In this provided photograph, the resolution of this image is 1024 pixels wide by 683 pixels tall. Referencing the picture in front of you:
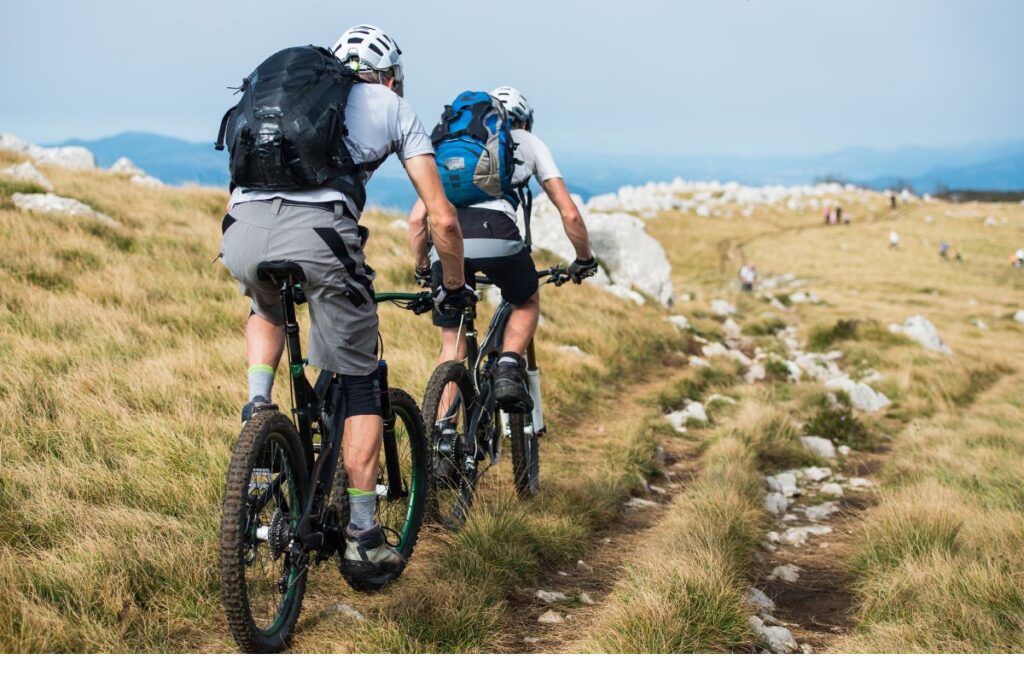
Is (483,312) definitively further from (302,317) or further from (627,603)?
(627,603)

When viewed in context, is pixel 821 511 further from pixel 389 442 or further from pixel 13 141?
pixel 13 141

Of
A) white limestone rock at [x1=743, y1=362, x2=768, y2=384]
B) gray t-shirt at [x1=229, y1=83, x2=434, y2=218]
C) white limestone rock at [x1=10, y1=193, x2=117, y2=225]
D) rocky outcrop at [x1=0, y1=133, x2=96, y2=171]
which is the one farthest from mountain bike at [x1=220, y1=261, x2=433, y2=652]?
rocky outcrop at [x1=0, y1=133, x2=96, y2=171]

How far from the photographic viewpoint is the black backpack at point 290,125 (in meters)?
3.12

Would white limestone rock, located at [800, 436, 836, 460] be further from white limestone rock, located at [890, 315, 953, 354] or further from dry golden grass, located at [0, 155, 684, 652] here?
white limestone rock, located at [890, 315, 953, 354]

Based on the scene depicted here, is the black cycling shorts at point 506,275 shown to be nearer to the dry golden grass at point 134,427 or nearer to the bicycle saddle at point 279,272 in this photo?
the dry golden grass at point 134,427

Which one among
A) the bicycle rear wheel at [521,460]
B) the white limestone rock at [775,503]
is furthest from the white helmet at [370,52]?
the white limestone rock at [775,503]

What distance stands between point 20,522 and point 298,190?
226cm

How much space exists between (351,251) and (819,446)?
24.1 feet

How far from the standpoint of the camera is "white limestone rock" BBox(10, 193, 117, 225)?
12.1 metres

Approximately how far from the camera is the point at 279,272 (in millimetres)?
3242

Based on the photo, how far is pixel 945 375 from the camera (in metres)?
15.0

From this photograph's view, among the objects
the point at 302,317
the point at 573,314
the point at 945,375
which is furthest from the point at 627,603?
the point at 945,375

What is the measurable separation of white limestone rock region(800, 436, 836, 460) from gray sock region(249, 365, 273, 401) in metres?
6.98

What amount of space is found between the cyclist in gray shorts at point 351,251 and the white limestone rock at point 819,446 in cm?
651
